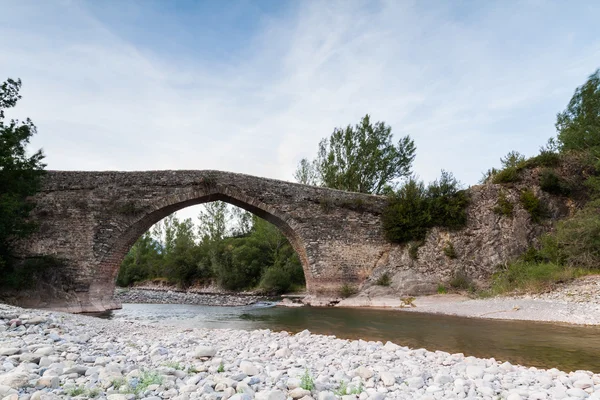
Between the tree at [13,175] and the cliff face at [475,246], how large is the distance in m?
12.5

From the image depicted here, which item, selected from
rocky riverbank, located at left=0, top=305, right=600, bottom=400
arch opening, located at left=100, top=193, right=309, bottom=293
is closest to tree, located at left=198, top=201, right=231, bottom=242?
arch opening, located at left=100, top=193, right=309, bottom=293

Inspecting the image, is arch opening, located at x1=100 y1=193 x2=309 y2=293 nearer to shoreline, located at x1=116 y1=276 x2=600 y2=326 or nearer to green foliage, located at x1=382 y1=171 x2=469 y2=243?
green foliage, located at x1=382 y1=171 x2=469 y2=243

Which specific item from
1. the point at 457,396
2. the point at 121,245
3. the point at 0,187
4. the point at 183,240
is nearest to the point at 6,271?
the point at 0,187

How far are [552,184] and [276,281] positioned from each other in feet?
53.4

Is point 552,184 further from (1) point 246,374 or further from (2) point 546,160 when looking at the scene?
(1) point 246,374

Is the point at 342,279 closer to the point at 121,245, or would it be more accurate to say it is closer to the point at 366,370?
the point at 121,245

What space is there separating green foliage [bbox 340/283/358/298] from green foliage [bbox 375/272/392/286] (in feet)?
3.36

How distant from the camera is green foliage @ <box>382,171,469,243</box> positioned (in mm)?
16562

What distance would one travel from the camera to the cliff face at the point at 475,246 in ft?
50.5

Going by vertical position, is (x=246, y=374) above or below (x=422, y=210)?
below

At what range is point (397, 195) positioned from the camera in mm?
17625

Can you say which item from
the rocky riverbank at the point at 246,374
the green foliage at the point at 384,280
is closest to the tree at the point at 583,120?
the green foliage at the point at 384,280

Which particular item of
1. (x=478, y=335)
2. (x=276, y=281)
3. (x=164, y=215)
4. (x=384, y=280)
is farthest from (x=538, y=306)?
(x=276, y=281)

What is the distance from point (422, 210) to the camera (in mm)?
16953
